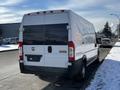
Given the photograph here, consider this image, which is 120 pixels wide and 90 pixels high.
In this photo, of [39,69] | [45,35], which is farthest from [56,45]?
[39,69]

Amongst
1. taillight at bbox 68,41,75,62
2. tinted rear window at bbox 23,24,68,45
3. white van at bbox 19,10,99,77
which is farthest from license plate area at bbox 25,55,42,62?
taillight at bbox 68,41,75,62

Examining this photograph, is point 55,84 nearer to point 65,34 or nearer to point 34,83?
point 34,83

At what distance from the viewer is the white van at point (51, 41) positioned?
25.5 feet

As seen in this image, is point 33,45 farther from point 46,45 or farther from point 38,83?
point 38,83

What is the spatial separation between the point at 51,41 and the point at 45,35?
0.30 m

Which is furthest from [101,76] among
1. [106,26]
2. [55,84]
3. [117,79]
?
[106,26]

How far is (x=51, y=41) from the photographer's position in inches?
316

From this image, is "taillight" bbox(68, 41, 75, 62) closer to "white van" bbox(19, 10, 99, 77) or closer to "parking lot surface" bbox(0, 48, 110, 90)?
"white van" bbox(19, 10, 99, 77)

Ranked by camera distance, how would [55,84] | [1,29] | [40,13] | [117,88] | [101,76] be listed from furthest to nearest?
[1,29] → [101,76] → [55,84] → [40,13] → [117,88]

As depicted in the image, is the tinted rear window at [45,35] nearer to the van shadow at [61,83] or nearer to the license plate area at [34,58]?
the license plate area at [34,58]

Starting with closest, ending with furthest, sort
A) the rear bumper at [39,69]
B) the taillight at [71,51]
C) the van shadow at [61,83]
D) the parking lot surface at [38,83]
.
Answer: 1. the taillight at [71,51]
2. the rear bumper at [39,69]
3. the van shadow at [61,83]
4. the parking lot surface at [38,83]

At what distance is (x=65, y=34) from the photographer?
782 centimetres

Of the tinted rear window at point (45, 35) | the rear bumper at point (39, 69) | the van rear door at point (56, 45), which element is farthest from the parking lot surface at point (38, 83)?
the tinted rear window at point (45, 35)

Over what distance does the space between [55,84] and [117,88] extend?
7.48ft
